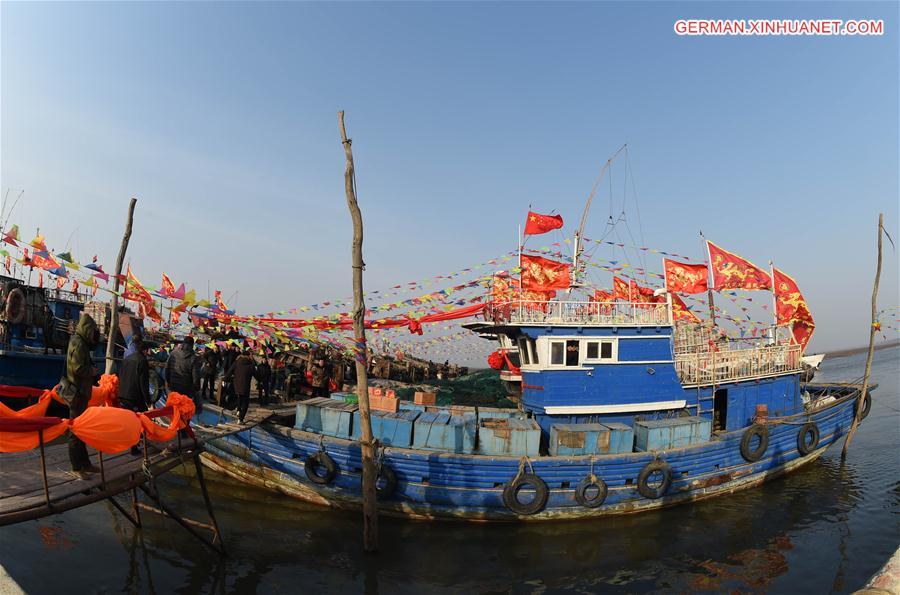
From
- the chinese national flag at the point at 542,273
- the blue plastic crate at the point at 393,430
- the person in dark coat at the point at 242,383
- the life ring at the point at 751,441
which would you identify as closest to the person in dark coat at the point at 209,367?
the person in dark coat at the point at 242,383

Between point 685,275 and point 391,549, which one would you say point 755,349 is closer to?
point 685,275

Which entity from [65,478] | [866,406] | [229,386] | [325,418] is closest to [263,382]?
[229,386]

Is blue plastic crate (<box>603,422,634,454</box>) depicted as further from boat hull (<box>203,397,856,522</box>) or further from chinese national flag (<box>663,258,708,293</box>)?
chinese national flag (<box>663,258,708,293</box>)

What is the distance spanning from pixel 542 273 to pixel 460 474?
655cm

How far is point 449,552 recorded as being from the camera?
10.7m

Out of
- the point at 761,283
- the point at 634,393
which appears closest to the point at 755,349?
the point at 761,283

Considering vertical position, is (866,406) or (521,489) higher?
(866,406)

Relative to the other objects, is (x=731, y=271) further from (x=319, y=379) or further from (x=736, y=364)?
(x=319, y=379)

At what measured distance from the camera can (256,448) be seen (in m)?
13.5

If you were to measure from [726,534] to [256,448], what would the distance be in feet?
43.1

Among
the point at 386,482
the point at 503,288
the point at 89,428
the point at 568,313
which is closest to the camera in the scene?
A: the point at 89,428

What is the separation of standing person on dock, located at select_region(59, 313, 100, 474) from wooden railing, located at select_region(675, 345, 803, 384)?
15713 mm

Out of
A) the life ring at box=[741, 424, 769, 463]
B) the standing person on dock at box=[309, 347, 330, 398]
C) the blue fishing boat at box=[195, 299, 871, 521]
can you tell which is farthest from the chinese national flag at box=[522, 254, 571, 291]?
the standing person on dock at box=[309, 347, 330, 398]

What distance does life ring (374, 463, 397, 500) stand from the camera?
39.6 ft
